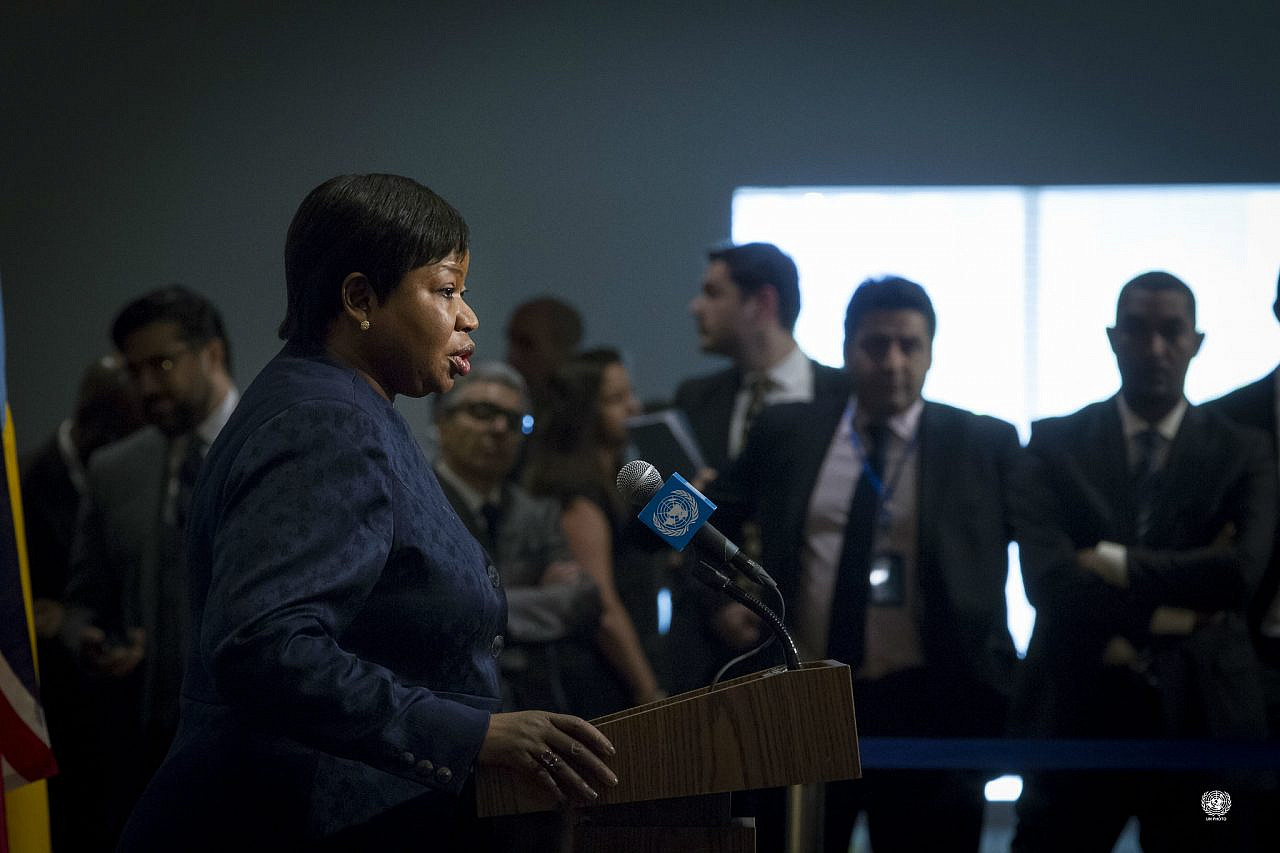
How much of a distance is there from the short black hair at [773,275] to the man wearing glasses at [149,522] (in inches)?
52.3

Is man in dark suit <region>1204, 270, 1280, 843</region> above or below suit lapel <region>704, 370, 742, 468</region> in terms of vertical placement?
below

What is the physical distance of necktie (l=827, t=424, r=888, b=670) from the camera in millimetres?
3061

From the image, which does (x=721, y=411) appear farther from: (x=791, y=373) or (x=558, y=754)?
(x=558, y=754)

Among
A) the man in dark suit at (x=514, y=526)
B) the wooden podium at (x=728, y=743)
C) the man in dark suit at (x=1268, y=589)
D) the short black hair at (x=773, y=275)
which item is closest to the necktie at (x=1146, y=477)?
the man in dark suit at (x=1268, y=589)

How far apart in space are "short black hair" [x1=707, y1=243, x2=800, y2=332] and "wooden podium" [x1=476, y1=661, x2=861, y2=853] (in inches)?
94.2

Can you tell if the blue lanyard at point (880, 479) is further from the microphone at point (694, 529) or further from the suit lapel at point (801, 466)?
the microphone at point (694, 529)

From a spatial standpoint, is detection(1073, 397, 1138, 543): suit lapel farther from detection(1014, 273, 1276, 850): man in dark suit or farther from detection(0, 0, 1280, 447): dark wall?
detection(0, 0, 1280, 447): dark wall

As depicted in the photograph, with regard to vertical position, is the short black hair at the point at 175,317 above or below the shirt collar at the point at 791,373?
above

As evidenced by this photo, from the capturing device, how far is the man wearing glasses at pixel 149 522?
338 cm

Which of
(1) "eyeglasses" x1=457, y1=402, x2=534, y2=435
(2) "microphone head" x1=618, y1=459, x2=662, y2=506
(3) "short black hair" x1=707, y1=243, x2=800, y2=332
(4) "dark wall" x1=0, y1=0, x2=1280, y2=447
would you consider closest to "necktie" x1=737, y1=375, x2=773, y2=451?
(3) "short black hair" x1=707, y1=243, x2=800, y2=332

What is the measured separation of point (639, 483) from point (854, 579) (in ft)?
5.45

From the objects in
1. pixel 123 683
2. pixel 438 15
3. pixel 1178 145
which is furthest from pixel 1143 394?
pixel 438 15

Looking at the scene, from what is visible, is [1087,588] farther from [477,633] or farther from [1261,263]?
[477,633]

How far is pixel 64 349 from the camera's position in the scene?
554cm
